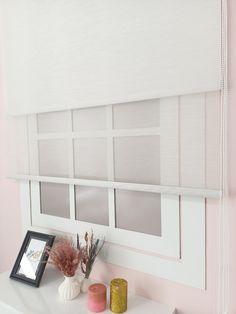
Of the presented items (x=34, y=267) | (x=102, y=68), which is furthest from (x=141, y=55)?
(x=34, y=267)

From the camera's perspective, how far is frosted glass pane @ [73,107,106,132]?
117 centimetres

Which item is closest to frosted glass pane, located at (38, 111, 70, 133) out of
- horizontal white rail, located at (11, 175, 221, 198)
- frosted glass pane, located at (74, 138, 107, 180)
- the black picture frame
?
frosted glass pane, located at (74, 138, 107, 180)

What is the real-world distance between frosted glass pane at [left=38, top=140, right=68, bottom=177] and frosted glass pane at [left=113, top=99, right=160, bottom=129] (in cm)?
33

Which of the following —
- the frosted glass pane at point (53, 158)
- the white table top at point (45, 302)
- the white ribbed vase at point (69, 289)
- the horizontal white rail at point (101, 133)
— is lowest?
the white table top at point (45, 302)

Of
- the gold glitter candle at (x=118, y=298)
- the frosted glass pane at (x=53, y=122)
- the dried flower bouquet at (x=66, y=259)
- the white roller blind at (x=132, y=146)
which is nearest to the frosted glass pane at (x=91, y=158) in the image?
the white roller blind at (x=132, y=146)

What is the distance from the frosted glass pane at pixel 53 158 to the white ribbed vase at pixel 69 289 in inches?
18.3

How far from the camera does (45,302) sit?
113cm

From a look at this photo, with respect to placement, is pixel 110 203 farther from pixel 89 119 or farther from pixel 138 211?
pixel 89 119

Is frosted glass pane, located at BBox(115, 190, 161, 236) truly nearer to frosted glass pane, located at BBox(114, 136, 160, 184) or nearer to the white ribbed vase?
frosted glass pane, located at BBox(114, 136, 160, 184)

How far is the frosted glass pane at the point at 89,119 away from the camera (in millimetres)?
1175

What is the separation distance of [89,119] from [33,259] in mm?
720

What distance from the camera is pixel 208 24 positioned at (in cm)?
87

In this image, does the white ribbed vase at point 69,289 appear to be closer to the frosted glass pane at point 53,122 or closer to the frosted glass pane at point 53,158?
the frosted glass pane at point 53,158

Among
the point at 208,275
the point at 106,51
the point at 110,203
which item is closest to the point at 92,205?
the point at 110,203
